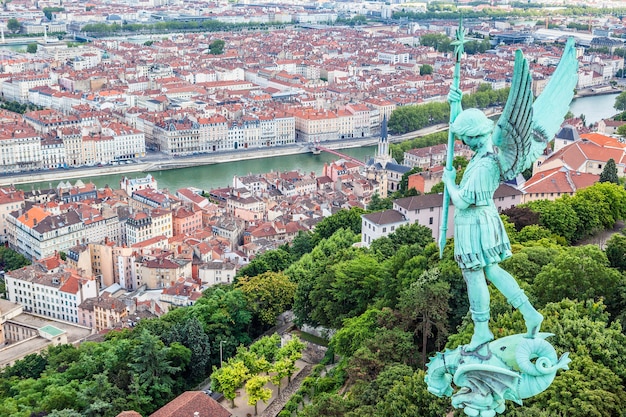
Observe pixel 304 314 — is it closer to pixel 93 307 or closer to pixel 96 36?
pixel 93 307

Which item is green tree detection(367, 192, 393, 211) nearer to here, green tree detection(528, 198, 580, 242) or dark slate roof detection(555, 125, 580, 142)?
dark slate roof detection(555, 125, 580, 142)

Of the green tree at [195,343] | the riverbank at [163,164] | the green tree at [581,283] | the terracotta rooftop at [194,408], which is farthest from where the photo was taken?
the riverbank at [163,164]

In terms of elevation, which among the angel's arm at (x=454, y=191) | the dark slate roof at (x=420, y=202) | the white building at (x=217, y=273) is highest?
the angel's arm at (x=454, y=191)

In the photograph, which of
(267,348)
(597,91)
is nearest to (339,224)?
(267,348)

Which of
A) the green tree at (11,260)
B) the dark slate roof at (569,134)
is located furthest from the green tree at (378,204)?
the green tree at (11,260)

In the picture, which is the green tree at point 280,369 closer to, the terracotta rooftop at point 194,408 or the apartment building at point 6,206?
the terracotta rooftop at point 194,408

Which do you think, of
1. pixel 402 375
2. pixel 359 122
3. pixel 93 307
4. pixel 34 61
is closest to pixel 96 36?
pixel 34 61

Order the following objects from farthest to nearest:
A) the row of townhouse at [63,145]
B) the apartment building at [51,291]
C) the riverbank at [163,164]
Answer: the row of townhouse at [63,145] → the riverbank at [163,164] → the apartment building at [51,291]
